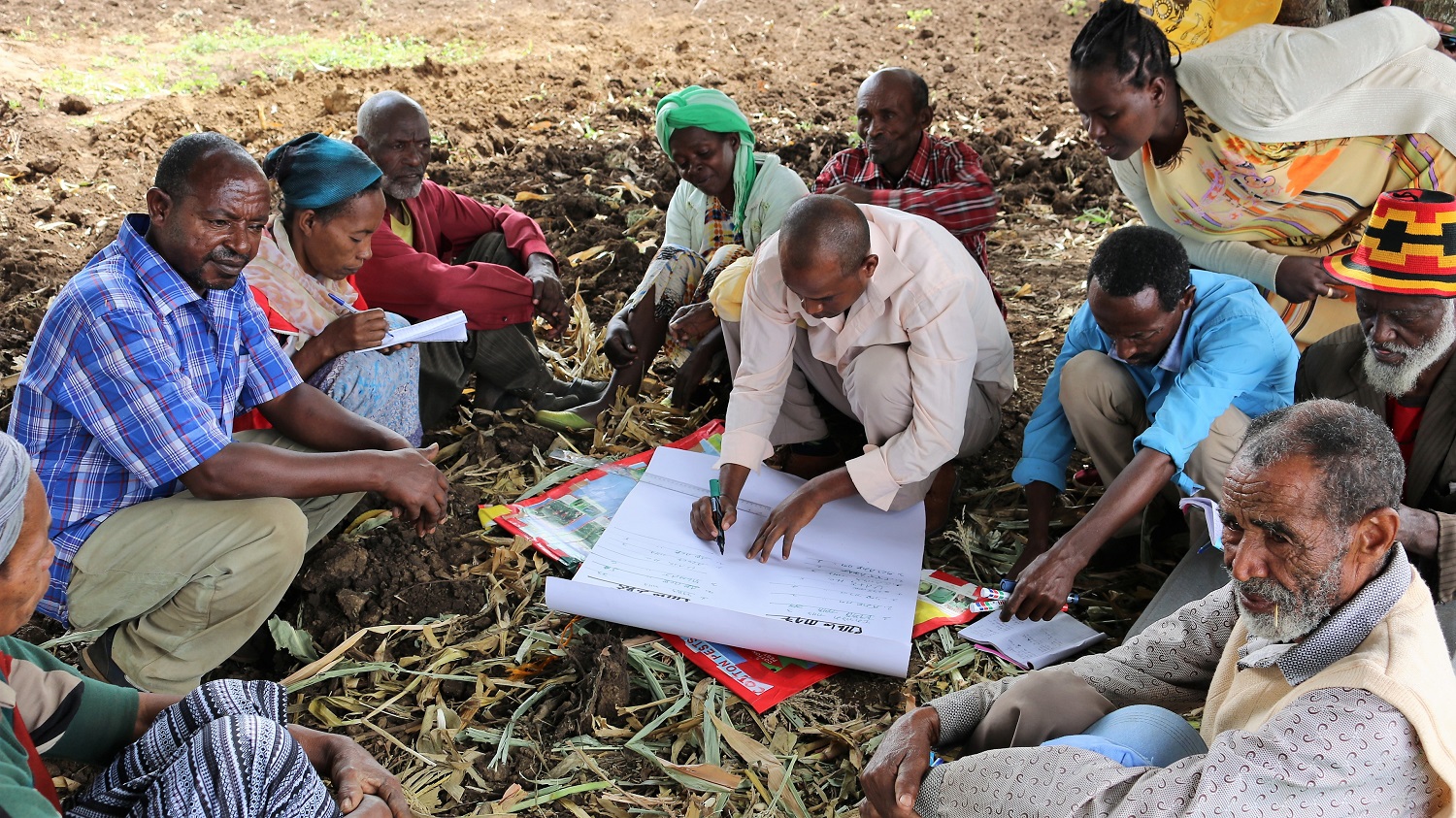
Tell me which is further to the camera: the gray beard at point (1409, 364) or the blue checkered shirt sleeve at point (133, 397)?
the gray beard at point (1409, 364)

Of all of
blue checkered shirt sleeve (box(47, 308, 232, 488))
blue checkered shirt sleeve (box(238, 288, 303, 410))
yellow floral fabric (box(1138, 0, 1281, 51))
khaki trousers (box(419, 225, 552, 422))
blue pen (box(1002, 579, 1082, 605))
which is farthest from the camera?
khaki trousers (box(419, 225, 552, 422))

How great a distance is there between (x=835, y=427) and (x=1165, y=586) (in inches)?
55.4

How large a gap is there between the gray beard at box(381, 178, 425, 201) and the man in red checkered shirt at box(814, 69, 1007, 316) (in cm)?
168

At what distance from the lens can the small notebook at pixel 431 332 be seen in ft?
11.7

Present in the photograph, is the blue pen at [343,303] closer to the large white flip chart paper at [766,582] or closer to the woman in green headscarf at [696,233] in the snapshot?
the woman in green headscarf at [696,233]

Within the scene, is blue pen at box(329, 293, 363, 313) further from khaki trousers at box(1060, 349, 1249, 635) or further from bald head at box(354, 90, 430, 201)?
khaki trousers at box(1060, 349, 1249, 635)

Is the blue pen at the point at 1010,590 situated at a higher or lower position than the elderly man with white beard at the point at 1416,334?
lower

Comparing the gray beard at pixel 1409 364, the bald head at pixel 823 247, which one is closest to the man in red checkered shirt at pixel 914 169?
the bald head at pixel 823 247

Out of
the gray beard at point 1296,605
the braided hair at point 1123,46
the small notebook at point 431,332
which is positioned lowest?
the small notebook at point 431,332

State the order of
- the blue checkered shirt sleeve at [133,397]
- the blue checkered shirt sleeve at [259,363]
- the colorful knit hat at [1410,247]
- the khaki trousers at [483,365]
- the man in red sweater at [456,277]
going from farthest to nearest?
the khaki trousers at [483,365] → the man in red sweater at [456,277] → the blue checkered shirt sleeve at [259,363] → the colorful knit hat at [1410,247] → the blue checkered shirt sleeve at [133,397]

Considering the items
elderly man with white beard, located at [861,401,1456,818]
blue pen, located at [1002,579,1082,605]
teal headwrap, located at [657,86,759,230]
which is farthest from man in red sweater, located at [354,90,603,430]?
elderly man with white beard, located at [861,401,1456,818]

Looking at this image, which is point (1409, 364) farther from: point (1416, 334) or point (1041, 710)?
point (1041, 710)

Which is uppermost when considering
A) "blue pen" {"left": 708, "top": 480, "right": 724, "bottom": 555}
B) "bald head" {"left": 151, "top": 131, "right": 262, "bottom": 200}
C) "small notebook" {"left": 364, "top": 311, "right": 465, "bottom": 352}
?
"bald head" {"left": 151, "top": 131, "right": 262, "bottom": 200}

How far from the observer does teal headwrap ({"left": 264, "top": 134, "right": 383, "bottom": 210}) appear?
3.35 meters
